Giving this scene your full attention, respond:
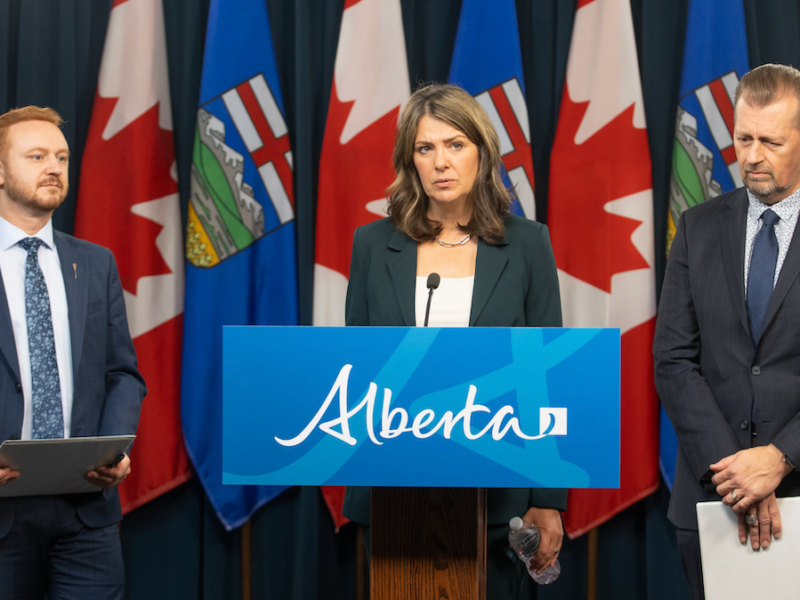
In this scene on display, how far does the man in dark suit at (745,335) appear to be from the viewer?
167 centimetres

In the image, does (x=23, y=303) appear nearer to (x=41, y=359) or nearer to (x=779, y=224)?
(x=41, y=359)

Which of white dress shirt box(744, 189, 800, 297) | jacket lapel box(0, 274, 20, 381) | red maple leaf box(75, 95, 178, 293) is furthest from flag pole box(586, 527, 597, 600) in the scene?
jacket lapel box(0, 274, 20, 381)

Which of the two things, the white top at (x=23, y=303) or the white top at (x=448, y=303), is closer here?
the white top at (x=448, y=303)

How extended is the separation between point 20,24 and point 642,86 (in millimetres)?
2623

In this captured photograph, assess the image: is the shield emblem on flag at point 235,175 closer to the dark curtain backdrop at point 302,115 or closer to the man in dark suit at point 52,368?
the dark curtain backdrop at point 302,115

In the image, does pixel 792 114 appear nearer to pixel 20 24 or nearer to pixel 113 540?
pixel 113 540


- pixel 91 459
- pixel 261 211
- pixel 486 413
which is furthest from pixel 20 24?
pixel 486 413

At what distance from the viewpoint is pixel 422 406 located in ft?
4.07

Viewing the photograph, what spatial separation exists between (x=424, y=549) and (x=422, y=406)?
1.02 feet

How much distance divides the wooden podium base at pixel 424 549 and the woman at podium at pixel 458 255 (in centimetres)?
18

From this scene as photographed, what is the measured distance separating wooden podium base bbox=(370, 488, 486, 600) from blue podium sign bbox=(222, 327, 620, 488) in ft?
0.51

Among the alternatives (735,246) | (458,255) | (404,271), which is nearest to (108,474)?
(404,271)

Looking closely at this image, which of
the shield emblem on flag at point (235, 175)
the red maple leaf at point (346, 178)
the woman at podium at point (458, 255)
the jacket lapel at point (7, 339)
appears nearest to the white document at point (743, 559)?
the woman at podium at point (458, 255)

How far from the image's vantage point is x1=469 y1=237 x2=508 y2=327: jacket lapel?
160 centimetres
